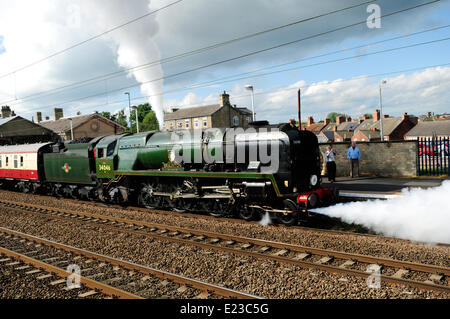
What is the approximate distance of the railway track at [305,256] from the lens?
628 centimetres

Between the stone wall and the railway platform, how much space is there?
753 mm

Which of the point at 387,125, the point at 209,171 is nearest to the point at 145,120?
the point at 387,125

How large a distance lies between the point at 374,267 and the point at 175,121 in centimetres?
5692

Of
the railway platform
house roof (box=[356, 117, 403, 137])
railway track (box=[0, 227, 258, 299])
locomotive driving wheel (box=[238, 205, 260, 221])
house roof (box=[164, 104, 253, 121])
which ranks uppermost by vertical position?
house roof (box=[164, 104, 253, 121])

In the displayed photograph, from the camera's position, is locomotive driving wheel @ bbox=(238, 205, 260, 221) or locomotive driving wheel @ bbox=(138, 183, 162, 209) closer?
locomotive driving wheel @ bbox=(238, 205, 260, 221)

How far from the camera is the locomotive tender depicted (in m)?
10.2

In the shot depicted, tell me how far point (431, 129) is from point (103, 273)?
2389 inches

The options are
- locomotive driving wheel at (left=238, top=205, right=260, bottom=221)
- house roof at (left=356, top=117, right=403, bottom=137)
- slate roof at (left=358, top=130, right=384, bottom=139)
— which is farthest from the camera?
slate roof at (left=358, top=130, right=384, bottom=139)

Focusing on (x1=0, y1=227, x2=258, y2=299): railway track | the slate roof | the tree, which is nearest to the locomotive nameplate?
(x1=0, y1=227, x2=258, y2=299): railway track

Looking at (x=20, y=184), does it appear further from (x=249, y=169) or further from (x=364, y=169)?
(x=364, y=169)

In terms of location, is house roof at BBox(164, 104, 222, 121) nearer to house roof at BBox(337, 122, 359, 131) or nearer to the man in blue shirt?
house roof at BBox(337, 122, 359, 131)

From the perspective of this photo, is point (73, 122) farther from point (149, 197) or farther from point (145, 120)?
point (149, 197)

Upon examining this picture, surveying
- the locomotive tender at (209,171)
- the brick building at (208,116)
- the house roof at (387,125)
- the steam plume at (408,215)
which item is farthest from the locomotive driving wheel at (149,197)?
the house roof at (387,125)

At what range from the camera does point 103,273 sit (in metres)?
7.26
